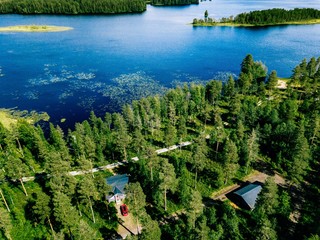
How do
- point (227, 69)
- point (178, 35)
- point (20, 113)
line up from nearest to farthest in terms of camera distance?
point (20, 113) < point (227, 69) < point (178, 35)

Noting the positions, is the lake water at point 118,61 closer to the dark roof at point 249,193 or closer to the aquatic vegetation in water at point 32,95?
the aquatic vegetation in water at point 32,95

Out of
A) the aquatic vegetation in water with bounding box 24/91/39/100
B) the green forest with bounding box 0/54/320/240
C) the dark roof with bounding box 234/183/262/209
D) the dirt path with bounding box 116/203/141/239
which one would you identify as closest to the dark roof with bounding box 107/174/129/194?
the green forest with bounding box 0/54/320/240

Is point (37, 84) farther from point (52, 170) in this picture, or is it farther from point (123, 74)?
point (52, 170)

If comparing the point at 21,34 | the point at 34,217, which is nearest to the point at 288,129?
the point at 34,217

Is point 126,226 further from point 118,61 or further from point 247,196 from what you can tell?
point 118,61

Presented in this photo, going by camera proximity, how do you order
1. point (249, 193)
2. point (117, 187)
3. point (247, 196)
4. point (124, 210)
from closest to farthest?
point (124, 210) → point (247, 196) → point (249, 193) → point (117, 187)

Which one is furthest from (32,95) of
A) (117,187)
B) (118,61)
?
(117,187)
